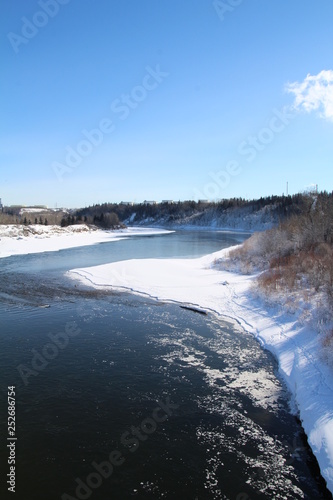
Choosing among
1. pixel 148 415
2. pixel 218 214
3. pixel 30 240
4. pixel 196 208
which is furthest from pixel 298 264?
pixel 196 208

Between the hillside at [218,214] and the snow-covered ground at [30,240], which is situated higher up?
the hillside at [218,214]

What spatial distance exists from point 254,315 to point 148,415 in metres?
9.16

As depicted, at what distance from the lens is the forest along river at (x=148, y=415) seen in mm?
6016

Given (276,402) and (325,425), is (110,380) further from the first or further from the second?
(325,425)

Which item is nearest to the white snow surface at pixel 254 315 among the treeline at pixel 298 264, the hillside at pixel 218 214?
the treeline at pixel 298 264

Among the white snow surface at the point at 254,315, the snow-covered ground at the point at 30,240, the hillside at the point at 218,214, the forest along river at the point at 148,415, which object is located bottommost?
the forest along river at the point at 148,415

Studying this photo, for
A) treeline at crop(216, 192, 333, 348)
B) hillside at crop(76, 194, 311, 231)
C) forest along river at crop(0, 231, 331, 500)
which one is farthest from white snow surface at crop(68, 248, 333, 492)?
hillside at crop(76, 194, 311, 231)

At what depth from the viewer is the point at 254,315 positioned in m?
15.8

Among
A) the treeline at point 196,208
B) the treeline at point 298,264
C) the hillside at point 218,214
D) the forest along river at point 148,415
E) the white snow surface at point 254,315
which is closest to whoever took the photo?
the forest along river at point 148,415

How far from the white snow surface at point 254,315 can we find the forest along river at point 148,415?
1.16ft

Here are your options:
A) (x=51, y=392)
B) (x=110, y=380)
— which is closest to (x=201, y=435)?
(x=110, y=380)

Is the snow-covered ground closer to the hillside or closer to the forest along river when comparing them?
the forest along river

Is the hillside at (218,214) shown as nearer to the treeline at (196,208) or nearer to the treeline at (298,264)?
the treeline at (196,208)

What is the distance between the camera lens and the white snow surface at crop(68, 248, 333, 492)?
7.70 metres
